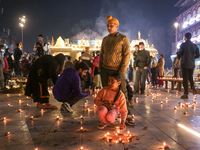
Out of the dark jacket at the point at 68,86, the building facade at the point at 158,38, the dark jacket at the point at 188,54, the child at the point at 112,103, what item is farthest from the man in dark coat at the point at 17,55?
the building facade at the point at 158,38

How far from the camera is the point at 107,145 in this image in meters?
2.42

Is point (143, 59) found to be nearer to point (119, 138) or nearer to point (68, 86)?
point (68, 86)

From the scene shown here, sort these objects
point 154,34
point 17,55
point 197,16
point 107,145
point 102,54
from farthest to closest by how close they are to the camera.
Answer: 1. point 154,34
2. point 197,16
3. point 17,55
4. point 102,54
5. point 107,145

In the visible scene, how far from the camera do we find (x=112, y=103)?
3299mm

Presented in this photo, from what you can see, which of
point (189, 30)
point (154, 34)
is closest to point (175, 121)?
point (189, 30)

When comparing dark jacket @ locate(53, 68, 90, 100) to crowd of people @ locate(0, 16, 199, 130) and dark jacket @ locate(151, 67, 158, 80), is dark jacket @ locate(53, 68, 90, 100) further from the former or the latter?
dark jacket @ locate(151, 67, 158, 80)

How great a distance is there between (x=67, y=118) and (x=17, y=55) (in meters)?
9.52

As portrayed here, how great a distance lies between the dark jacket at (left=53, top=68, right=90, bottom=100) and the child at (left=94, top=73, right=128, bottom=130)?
1.25m

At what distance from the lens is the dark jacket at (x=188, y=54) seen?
6.60 metres

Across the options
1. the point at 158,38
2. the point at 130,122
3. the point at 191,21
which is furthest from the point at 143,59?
the point at 158,38

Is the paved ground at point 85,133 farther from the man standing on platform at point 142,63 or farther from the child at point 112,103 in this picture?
the man standing on platform at point 142,63

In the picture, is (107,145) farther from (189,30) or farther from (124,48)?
(189,30)

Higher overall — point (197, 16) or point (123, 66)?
point (197, 16)

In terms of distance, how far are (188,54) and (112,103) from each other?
15.3ft
